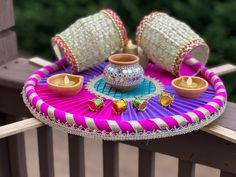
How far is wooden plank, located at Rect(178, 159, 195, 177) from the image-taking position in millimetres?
1122

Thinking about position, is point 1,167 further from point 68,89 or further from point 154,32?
point 154,32

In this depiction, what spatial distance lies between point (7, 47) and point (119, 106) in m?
0.51

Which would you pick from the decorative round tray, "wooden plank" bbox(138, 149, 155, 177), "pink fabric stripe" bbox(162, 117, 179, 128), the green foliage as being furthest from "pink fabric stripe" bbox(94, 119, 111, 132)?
the green foliage

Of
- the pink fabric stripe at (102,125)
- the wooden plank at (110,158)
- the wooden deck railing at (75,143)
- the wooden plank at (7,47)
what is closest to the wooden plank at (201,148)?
the wooden deck railing at (75,143)

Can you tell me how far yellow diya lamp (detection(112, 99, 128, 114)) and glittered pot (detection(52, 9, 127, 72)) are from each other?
0.66 ft

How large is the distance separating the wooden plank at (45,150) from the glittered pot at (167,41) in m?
0.34

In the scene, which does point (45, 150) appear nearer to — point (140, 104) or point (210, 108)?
point (140, 104)

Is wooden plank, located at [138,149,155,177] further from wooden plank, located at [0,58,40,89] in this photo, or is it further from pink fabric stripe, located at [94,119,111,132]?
wooden plank, located at [0,58,40,89]

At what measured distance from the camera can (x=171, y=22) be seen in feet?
3.93

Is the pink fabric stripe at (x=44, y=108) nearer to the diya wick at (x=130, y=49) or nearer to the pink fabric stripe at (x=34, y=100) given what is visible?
the pink fabric stripe at (x=34, y=100)

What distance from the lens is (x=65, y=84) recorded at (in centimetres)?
110

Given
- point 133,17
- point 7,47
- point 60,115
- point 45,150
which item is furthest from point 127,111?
point 133,17

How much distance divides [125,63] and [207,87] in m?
0.19

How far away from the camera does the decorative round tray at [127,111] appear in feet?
3.13
